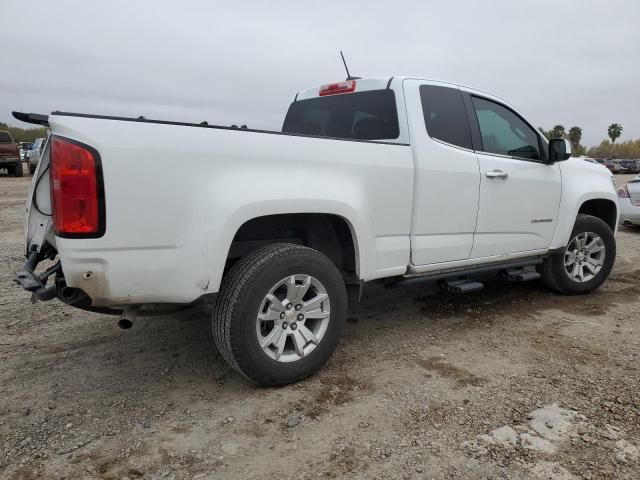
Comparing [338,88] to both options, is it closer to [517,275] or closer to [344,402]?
[517,275]

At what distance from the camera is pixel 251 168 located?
2.69 metres

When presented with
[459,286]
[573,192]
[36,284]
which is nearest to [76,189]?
[36,284]

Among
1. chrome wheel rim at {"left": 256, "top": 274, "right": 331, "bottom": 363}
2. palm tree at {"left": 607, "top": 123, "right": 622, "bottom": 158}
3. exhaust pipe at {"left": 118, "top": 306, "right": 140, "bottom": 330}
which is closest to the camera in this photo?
exhaust pipe at {"left": 118, "top": 306, "right": 140, "bottom": 330}

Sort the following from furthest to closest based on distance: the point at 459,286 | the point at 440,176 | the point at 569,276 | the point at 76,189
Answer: the point at 569,276
the point at 459,286
the point at 440,176
the point at 76,189

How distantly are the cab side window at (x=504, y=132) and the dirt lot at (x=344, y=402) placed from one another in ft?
4.82

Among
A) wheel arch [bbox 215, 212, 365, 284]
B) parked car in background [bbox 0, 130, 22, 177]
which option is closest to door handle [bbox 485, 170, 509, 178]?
wheel arch [bbox 215, 212, 365, 284]

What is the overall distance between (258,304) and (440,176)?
1679mm

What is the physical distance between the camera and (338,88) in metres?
4.09

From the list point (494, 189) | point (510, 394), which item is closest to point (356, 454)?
point (510, 394)

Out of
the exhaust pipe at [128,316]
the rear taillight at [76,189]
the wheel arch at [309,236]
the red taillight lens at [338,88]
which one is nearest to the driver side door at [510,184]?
the red taillight lens at [338,88]

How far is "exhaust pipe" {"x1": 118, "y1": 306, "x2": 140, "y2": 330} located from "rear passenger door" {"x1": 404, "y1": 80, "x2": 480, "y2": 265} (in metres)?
1.89

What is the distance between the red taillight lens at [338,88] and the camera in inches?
155

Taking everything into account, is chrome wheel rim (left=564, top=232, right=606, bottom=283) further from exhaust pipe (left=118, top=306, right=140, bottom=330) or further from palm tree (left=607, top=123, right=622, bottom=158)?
palm tree (left=607, top=123, right=622, bottom=158)

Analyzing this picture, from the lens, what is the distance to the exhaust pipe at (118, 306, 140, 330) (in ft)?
8.63
